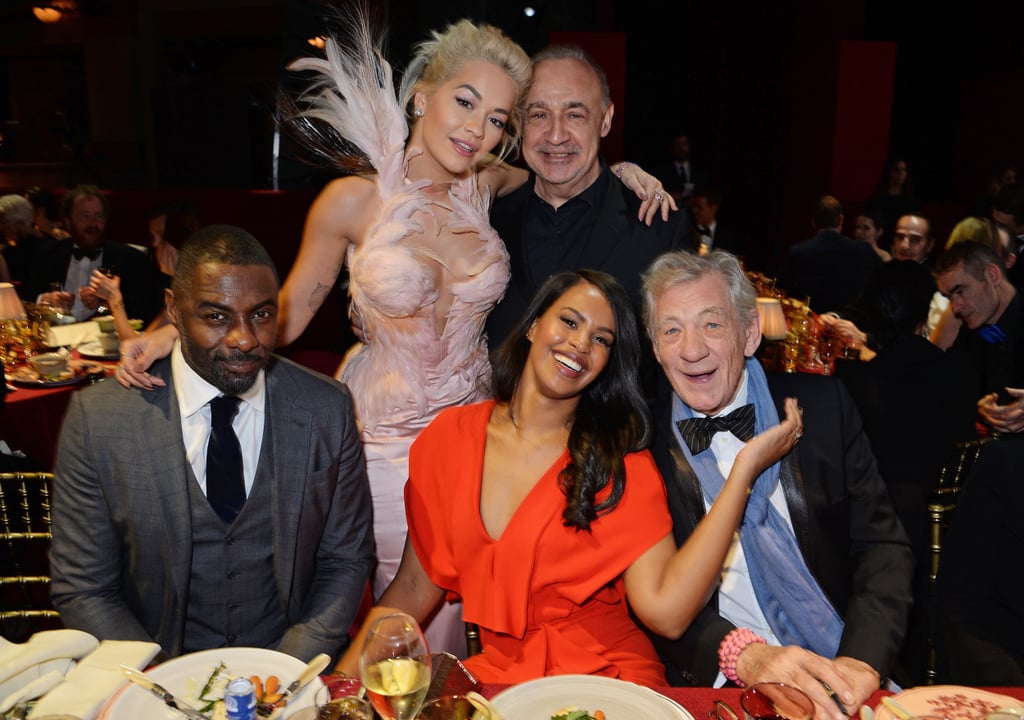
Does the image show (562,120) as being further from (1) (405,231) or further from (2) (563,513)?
(2) (563,513)

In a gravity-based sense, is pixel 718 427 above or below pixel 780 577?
above

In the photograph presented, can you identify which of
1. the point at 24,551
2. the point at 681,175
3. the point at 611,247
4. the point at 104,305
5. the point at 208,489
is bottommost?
the point at 24,551

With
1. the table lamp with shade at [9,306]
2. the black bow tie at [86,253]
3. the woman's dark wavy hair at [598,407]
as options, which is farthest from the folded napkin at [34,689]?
the black bow tie at [86,253]

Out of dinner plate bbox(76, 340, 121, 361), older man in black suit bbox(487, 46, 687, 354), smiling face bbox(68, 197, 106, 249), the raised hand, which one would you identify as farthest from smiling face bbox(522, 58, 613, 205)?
smiling face bbox(68, 197, 106, 249)

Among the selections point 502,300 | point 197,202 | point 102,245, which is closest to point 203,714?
point 502,300

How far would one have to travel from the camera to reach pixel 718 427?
2.11m

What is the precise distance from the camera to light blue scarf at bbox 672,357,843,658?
2051 millimetres

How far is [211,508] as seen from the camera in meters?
1.88

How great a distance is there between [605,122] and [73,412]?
1.96 m

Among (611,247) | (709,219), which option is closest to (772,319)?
(611,247)

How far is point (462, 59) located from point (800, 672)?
6.68ft

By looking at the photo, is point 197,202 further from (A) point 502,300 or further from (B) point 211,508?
(B) point 211,508

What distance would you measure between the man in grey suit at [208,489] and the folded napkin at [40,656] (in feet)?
1.41

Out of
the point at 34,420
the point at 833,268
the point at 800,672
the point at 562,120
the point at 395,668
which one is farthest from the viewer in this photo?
the point at 833,268
